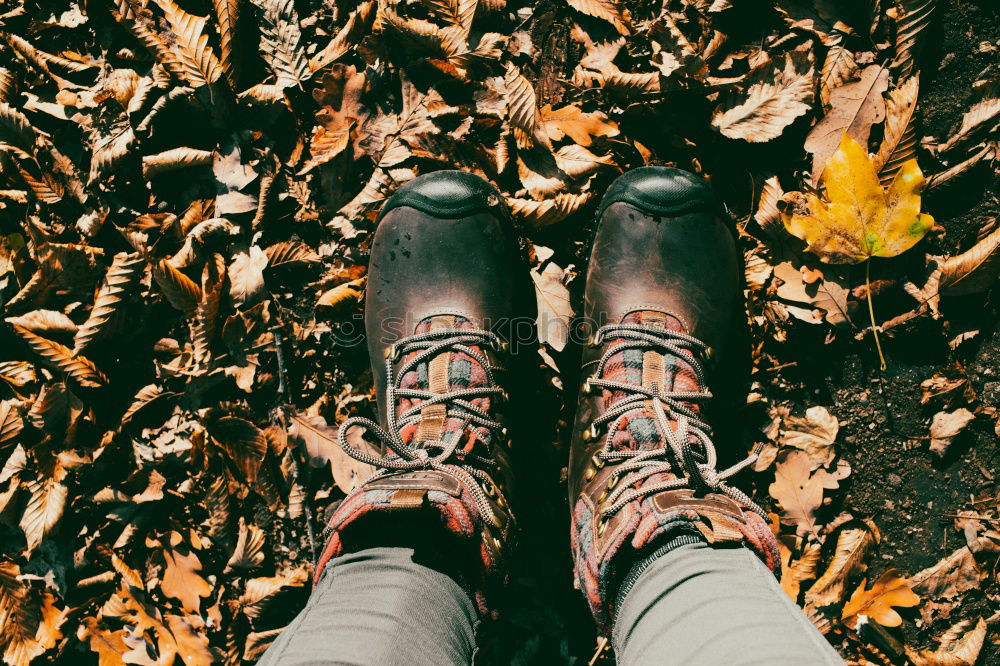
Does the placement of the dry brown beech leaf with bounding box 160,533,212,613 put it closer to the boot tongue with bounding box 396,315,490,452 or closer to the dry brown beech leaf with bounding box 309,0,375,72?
the boot tongue with bounding box 396,315,490,452

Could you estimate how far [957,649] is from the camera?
1.64 m

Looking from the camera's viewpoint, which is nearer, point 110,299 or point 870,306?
point 870,306

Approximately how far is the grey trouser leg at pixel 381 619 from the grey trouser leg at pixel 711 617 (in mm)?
354

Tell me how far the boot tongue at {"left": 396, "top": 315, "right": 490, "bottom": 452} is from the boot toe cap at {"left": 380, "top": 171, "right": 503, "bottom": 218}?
31cm

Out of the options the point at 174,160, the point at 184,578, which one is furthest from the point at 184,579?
the point at 174,160

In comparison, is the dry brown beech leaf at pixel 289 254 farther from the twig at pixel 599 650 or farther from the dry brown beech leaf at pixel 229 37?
the twig at pixel 599 650

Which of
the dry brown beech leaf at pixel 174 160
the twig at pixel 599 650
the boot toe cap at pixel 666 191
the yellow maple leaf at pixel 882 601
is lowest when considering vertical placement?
the twig at pixel 599 650

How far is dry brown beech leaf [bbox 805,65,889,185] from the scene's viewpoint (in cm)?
154

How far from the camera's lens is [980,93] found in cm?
153

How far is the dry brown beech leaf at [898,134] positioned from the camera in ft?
4.93

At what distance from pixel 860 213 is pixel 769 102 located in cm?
Result: 38

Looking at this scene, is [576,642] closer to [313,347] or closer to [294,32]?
[313,347]

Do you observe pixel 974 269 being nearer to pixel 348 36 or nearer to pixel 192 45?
pixel 348 36

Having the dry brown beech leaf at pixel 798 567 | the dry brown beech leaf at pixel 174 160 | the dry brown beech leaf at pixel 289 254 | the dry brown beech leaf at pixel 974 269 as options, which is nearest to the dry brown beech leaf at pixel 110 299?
the dry brown beech leaf at pixel 174 160
